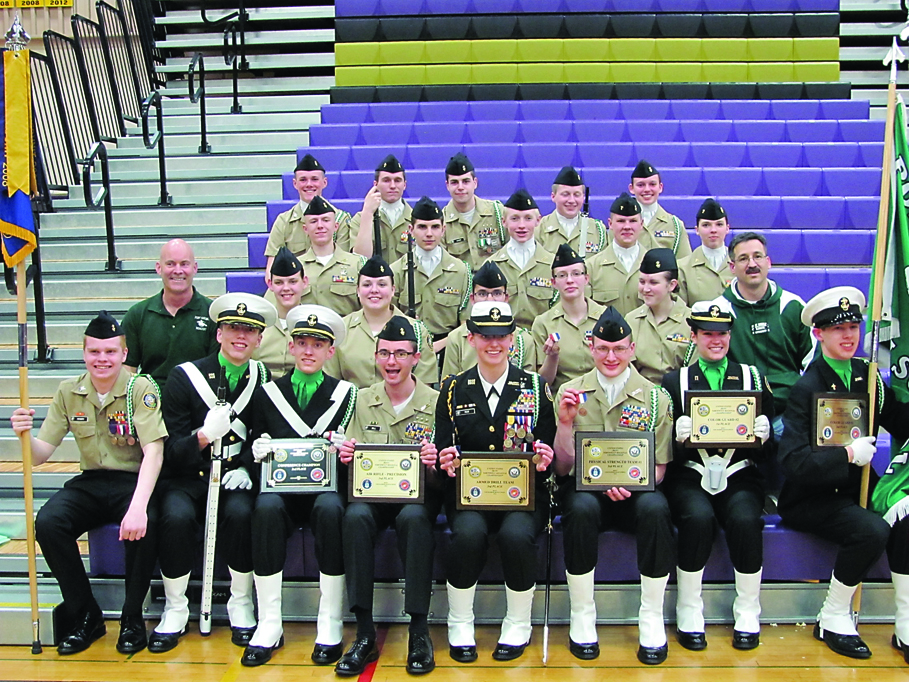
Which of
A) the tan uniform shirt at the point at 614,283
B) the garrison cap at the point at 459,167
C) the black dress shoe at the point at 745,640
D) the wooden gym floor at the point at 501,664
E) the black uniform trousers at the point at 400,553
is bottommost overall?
the wooden gym floor at the point at 501,664

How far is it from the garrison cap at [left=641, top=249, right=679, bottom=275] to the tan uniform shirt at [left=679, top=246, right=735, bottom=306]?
2.21ft

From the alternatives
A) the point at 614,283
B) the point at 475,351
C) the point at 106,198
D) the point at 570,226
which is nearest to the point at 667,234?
the point at 570,226

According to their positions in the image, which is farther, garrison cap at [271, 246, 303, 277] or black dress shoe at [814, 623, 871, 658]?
garrison cap at [271, 246, 303, 277]

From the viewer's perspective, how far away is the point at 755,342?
16.4 feet

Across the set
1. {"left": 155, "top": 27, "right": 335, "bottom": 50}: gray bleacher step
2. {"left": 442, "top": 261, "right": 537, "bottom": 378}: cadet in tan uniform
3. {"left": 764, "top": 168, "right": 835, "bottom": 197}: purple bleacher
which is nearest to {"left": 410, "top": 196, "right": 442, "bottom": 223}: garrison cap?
{"left": 442, "top": 261, "right": 537, "bottom": 378}: cadet in tan uniform

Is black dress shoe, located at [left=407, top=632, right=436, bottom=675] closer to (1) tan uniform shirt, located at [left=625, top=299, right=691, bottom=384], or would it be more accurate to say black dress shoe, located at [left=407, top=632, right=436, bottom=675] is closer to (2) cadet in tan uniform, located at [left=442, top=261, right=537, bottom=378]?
(2) cadet in tan uniform, located at [left=442, top=261, right=537, bottom=378]

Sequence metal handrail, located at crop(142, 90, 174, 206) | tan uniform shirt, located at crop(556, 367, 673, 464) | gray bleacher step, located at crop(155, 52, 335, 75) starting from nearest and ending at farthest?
tan uniform shirt, located at crop(556, 367, 673, 464)
metal handrail, located at crop(142, 90, 174, 206)
gray bleacher step, located at crop(155, 52, 335, 75)

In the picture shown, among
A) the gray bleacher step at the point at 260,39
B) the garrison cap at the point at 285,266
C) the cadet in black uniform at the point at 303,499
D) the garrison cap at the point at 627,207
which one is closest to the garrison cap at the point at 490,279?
the cadet in black uniform at the point at 303,499

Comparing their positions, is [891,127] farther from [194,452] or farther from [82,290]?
[82,290]

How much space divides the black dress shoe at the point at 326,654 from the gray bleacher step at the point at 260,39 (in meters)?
8.03

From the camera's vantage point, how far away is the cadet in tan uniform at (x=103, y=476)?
4.15 meters

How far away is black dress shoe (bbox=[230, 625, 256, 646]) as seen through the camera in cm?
420

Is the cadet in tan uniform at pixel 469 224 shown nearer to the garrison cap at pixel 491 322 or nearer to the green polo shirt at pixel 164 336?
the green polo shirt at pixel 164 336

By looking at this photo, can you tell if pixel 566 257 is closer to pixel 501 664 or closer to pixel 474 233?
pixel 474 233
